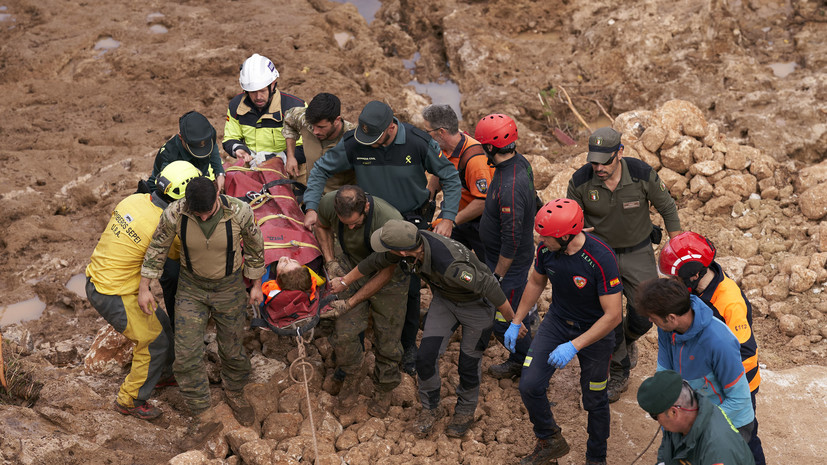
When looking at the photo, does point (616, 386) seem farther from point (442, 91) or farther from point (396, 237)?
point (442, 91)

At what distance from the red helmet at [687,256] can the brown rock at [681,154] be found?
390 centimetres

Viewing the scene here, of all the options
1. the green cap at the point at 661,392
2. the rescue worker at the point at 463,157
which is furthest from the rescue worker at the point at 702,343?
the rescue worker at the point at 463,157

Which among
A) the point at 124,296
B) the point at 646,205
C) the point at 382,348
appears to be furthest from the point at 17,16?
the point at 646,205

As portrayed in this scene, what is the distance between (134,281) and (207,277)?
1.97ft

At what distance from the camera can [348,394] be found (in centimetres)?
546

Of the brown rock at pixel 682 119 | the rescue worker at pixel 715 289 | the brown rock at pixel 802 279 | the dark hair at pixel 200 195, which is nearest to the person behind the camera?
the rescue worker at pixel 715 289

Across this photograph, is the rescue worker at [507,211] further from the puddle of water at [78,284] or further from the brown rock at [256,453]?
the puddle of water at [78,284]

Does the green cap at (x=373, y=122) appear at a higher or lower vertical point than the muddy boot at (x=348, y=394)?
higher

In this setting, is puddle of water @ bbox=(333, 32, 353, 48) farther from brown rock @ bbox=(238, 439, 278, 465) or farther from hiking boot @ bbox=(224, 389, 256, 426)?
brown rock @ bbox=(238, 439, 278, 465)

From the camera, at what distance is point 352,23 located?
12.5 m

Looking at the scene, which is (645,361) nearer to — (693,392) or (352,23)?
(693,392)

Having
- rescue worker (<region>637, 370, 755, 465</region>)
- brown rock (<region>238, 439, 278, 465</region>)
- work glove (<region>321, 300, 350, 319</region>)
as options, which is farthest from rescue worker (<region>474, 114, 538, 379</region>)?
brown rock (<region>238, 439, 278, 465</region>)

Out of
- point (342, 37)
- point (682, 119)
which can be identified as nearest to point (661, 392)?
point (682, 119)

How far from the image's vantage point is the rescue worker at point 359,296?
4.90m
